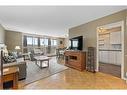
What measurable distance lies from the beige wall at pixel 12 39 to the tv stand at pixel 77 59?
4.98m

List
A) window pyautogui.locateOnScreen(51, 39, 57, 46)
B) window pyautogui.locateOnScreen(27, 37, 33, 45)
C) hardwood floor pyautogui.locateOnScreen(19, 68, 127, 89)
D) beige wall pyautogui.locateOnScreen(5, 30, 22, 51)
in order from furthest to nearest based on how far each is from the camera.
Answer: window pyautogui.locateOnScreen(51, 39, 57, 46) → window pyautogui.locateOnScreen(27, 37, 33, 45) → beige wall pyautogui.locateOnScreen(5, 30, 22, 51) → hardwood floor pyautogui.locateOnScreen(19, 68, 127, 89)

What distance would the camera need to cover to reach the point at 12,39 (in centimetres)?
909

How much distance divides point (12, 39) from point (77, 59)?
19.3 feet

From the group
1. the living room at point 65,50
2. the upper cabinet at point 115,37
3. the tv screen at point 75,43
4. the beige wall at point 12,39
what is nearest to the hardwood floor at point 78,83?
the living room at point 65,50

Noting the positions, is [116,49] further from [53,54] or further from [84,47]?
[53,54]

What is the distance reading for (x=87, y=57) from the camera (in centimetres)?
547

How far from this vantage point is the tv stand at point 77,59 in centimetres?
542

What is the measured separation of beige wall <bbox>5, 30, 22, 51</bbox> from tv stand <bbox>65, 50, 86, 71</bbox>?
16.4 feet

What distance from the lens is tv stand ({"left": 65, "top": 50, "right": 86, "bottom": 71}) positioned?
5415 millimetres

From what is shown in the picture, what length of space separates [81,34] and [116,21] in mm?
2293

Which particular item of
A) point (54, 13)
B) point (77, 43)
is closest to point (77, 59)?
point (77, 43)

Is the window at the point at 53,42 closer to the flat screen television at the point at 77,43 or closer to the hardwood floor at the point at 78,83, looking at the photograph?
the flat screen television at the point at 77,43

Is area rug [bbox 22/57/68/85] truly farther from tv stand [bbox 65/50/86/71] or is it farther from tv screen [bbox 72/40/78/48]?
tv screen [bbox 72/40/78/48]

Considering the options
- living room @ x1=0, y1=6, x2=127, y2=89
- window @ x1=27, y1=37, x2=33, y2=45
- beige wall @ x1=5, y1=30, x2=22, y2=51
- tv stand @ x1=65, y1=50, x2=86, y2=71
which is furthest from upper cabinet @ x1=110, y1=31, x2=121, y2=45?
window @ x1=27, y1=37, x2=33, y2=45
